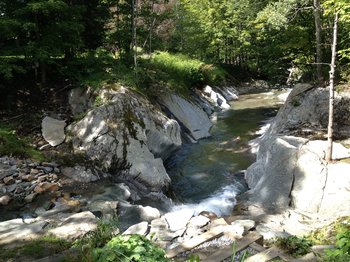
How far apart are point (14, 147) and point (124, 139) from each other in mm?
3419

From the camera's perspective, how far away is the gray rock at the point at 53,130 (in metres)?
11.1

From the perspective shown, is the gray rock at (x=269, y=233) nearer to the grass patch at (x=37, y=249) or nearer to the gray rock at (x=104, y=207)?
the gray rock at (x=104, y=207)

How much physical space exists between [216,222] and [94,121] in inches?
221

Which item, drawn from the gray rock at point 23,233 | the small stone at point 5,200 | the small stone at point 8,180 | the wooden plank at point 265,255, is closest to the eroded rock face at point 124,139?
the small stone at point 8,180

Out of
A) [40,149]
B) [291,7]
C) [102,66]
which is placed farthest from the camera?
[102,66]

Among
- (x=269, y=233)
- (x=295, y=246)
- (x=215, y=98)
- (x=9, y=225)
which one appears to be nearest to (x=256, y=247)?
(x=295, y=246)

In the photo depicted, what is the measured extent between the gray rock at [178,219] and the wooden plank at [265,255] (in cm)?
281

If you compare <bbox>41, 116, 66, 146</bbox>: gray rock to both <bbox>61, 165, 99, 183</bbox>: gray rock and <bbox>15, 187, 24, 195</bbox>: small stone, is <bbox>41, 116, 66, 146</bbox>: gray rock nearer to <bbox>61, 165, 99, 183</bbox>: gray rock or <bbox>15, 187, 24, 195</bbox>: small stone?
<bbox>61, 165, 99, 183</bbox>: gray rock

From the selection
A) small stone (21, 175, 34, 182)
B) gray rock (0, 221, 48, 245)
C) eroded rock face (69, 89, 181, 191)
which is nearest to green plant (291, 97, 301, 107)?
eroded rock face (69, 89, 181, 191)

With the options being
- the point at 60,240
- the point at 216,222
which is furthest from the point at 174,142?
the point at 60,240

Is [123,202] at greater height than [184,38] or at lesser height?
lesser

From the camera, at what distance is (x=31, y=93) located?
12.9 metres

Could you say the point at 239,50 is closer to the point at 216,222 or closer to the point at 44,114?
the point at 44,114

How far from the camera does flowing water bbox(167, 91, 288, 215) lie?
1031cm
